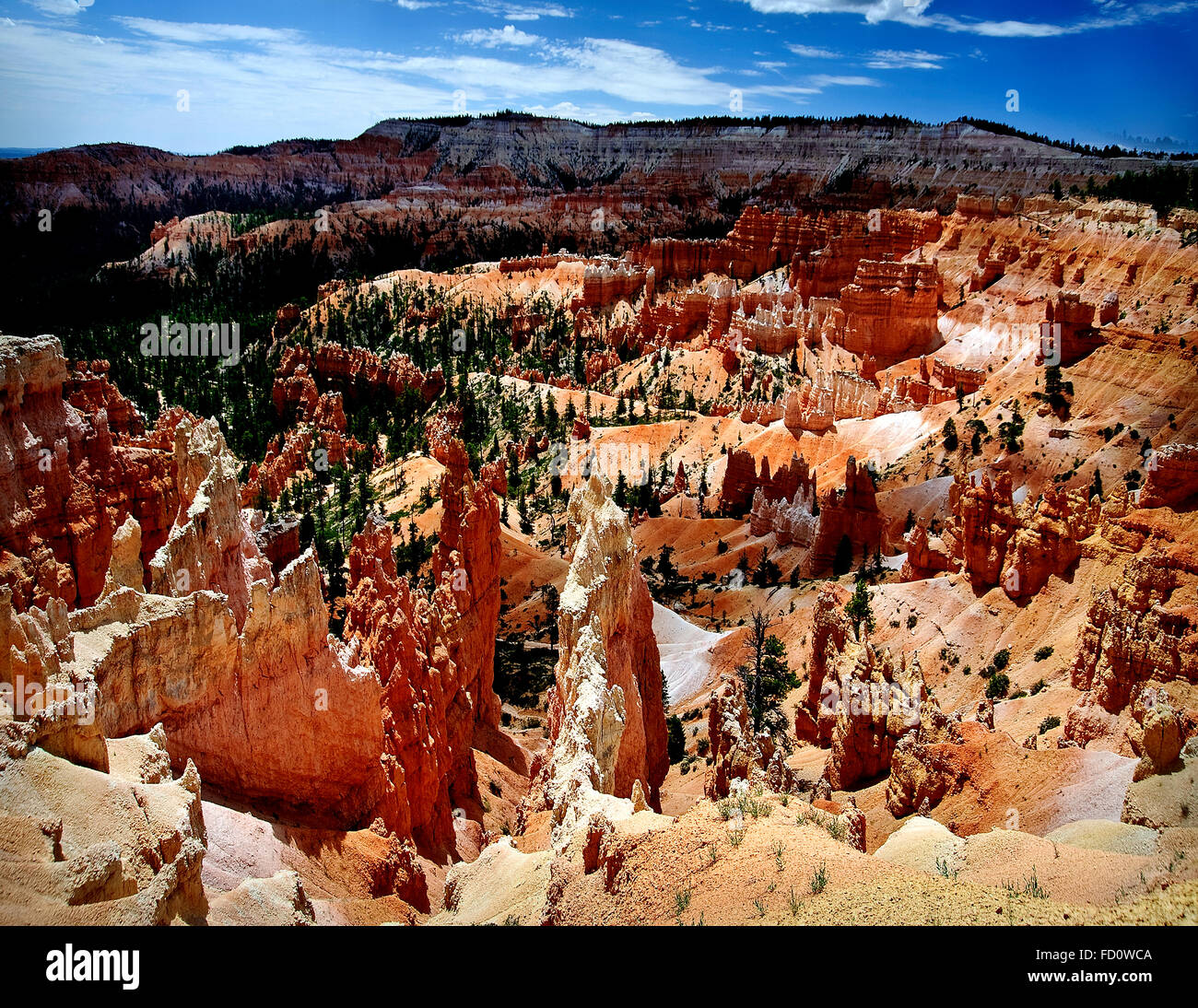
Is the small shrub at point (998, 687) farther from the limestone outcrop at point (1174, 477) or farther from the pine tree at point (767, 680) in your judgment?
the limestone outcrop at point (1174, 477)

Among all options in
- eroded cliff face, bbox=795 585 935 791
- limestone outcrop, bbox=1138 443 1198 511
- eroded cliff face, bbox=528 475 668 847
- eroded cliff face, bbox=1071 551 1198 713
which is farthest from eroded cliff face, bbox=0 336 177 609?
limestone outcrop, bbox=1138 443 1198 511

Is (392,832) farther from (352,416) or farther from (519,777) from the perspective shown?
(352,416)

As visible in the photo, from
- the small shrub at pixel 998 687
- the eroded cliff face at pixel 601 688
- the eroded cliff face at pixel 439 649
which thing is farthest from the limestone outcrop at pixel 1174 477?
the eroded cliff face at pixel 439 649

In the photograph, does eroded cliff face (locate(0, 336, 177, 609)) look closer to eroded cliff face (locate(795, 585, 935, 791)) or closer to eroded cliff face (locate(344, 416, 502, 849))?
eroded cliff face (locate(344, 416, 502, 849))

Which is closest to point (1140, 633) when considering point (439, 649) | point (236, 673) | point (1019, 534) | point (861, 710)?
point (861, 710)

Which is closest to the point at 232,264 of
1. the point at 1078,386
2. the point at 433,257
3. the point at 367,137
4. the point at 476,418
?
the point at 433,257

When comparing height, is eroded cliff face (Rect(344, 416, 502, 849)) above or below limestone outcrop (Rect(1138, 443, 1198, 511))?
below

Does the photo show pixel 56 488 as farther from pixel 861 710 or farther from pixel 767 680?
pixel 861 710
